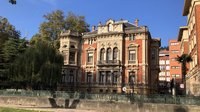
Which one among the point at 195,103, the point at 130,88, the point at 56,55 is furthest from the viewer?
the point at 130,88

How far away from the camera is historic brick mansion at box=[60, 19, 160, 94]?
4549cm

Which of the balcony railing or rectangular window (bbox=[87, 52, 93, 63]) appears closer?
the balcony railing

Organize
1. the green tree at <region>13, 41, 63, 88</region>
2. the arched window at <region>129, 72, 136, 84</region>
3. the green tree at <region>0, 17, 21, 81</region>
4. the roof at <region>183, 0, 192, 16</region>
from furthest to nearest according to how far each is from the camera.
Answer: the arched window at <region>129, 72, 136, 84</region>, the green tree at <region>0, 17, 21, 81</region>, the roof at <region>183, 0, 192, 16</region>, the green tree at <region>13, 41, 63, 88</region>

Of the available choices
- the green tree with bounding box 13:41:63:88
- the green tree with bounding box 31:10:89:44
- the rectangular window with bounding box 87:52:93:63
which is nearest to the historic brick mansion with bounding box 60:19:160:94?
the rectangular window with bounding box 87:52:93:63

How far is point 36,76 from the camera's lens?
3447cm

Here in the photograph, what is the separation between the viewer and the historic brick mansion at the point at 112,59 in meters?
45.5

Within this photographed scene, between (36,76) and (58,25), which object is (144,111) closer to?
(36,76)

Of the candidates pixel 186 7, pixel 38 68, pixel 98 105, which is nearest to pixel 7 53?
pixel 38 68

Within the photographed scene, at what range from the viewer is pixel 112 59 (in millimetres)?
47250

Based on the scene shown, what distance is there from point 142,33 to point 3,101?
25294mm

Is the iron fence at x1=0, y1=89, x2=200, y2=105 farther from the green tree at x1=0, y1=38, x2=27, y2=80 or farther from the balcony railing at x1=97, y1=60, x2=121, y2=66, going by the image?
the balcony railing at x1=97, y1=60, x2=121, y2=66

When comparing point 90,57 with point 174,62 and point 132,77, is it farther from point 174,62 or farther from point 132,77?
point 174,62

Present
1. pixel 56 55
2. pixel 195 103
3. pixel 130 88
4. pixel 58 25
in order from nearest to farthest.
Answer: pixel 195 103 → pixel 56 55 → pixel 130 88 → pixel 58 25

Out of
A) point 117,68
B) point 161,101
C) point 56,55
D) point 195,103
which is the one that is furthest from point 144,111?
point 117,68
